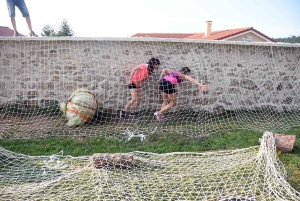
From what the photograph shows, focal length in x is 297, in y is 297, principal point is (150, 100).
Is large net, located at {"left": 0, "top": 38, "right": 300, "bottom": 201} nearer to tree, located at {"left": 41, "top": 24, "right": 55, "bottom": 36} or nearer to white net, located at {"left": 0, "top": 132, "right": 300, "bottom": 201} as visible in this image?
white net, located at {"left": 0, "top": 132, "right": 300, "bottom": 201}

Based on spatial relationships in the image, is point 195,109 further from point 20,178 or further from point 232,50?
point 20,178

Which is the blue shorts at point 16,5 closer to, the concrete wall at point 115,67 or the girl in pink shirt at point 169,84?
the concrete wall at point 115,67

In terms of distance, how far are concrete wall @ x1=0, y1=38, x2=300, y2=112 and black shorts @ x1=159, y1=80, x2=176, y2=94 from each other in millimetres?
249

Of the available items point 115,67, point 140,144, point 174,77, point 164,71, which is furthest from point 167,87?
point 140,144

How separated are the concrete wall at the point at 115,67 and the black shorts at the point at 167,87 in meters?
0.25

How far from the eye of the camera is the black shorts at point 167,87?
16.9ft

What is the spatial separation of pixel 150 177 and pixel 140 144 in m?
1.10

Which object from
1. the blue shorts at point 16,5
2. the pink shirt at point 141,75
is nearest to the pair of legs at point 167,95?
the pink shirt at point 141,75

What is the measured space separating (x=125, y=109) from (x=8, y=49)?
2450mm

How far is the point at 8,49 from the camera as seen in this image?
217 inches

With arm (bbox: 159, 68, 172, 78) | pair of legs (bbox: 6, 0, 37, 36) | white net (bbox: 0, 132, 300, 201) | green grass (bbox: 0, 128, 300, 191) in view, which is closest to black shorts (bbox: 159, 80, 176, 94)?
arm (bbox: 159, 68, 172, 78)

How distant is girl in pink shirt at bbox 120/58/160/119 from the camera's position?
205 inches

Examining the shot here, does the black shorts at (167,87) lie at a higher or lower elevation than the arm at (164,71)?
lower

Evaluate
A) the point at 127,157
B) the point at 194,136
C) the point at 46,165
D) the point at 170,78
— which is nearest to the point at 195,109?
the point at 170,78
